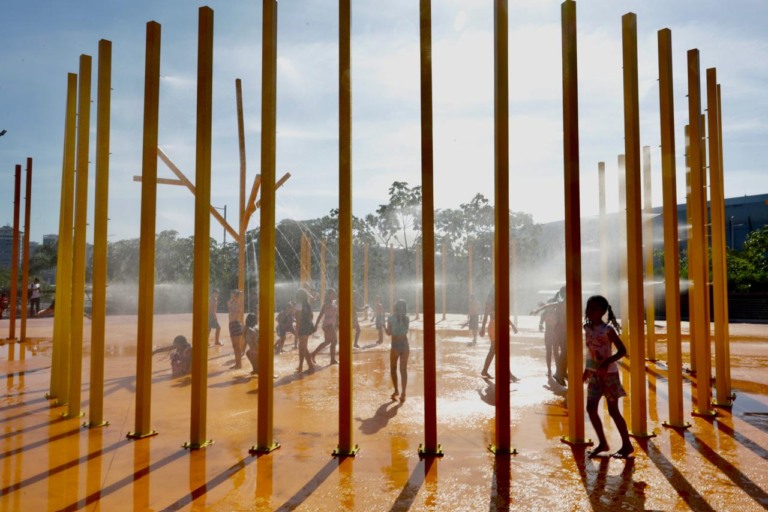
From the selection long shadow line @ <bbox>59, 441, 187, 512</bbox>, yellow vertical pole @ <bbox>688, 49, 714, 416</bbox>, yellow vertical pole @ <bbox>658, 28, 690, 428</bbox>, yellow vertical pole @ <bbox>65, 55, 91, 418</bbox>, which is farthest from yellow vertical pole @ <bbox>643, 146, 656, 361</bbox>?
yellow vertical pole @ <bbox>65, 55, 91, 418</bbox>

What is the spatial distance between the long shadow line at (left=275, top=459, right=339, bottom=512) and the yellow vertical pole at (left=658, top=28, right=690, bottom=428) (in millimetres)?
4160

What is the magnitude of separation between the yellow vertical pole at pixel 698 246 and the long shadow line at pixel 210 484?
18.6 feet

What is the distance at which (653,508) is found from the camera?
4.66 m

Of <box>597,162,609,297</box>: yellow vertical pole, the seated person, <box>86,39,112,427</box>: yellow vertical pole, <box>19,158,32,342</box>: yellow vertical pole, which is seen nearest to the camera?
<box>86,39,112,427</box>: yellow vertical pole

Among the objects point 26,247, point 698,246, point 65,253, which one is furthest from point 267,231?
point 26,247

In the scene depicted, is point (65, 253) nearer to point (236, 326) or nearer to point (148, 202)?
point (148, 202)

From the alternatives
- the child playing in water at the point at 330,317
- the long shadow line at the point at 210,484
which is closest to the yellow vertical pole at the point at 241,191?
the child playing in water at the point at 330,317

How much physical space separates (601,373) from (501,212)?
80.4 inches

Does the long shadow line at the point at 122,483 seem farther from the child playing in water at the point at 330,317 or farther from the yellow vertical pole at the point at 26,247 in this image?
the yellow vertical pole at the point at 26,247

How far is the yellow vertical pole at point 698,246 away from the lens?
748cm

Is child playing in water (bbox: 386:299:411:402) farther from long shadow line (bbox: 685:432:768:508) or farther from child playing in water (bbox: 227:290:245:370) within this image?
child playing in water (bbox: 227:290:245:370)

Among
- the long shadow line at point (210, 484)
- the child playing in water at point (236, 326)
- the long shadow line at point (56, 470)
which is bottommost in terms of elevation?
the long shadow line at point (210, 484)

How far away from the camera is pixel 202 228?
255 inches

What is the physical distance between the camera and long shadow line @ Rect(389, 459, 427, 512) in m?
4.75
